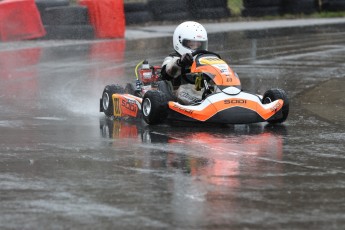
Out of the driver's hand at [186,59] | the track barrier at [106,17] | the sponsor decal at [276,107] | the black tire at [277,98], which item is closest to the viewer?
the sponsor decal at [276,107]

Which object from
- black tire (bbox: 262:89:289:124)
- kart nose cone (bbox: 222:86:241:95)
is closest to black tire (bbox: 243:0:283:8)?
black tire (bbox: 262:89:289:124)

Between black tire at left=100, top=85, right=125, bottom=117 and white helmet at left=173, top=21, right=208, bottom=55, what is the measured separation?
3.18 ft

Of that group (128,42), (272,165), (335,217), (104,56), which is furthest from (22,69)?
(335,217)

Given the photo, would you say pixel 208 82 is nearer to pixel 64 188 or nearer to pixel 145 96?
pixel 145 96

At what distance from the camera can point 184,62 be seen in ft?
35.3

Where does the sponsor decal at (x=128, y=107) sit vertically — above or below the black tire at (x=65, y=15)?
above

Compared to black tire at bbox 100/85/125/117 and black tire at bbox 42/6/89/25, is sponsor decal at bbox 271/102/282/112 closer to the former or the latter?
black tire at bbox 100/85/125/117

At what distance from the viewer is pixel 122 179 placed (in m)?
7.28

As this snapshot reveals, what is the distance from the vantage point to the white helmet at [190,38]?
11266mm

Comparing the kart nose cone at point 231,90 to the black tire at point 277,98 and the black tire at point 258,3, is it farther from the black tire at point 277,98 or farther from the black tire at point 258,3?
the black tire at point 258,3

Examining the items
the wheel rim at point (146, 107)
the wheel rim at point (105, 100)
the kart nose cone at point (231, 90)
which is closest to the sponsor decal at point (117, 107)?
the wheel rim at point (105, 100)

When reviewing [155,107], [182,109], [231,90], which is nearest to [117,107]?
[155,107]

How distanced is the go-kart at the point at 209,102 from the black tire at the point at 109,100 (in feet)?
0.38

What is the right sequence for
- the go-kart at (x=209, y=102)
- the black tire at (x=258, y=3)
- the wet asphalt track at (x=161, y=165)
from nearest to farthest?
1. the wet asphalt track at (x=161, y=165)
2. the go-kart at (x=209, y=102)
3. the black tire at (x=258, y=3)
